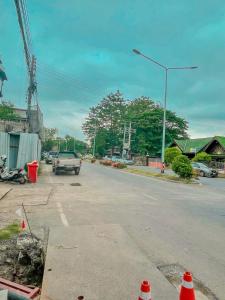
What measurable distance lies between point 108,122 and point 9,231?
92550mm

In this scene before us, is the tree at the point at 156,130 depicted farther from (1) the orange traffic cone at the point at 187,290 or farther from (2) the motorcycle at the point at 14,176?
(1) the orange traffic cone at the point at 187,290

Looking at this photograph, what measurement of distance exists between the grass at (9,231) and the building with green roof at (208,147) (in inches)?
1519

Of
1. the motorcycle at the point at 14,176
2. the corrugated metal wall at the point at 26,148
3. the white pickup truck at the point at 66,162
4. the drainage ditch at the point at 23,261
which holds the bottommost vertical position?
the drainage ditch at the point at 23,261

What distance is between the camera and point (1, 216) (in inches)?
306

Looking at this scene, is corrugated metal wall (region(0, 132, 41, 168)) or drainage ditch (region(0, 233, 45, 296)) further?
corrugated metal wall (region(0, 132, 41, 168))

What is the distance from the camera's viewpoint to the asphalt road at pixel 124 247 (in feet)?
12.7

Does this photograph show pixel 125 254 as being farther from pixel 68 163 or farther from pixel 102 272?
pixel 68 163

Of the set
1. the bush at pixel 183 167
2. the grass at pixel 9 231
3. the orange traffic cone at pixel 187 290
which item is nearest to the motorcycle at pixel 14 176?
the grass at pixel 9 231

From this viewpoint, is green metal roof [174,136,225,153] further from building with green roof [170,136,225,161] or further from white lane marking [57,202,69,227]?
white lane marking [57,202,69,227]

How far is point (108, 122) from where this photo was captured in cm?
9800

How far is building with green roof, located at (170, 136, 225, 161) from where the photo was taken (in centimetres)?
4219

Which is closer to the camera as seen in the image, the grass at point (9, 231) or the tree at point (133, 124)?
the grass at point (9, 231)

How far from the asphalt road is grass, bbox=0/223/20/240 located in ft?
1.58

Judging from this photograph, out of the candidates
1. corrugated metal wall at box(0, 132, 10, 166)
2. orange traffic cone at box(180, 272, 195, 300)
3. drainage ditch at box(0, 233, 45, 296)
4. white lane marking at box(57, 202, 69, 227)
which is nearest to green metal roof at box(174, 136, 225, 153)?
corrugated metal wall at box(0, 132, 10, 166)
